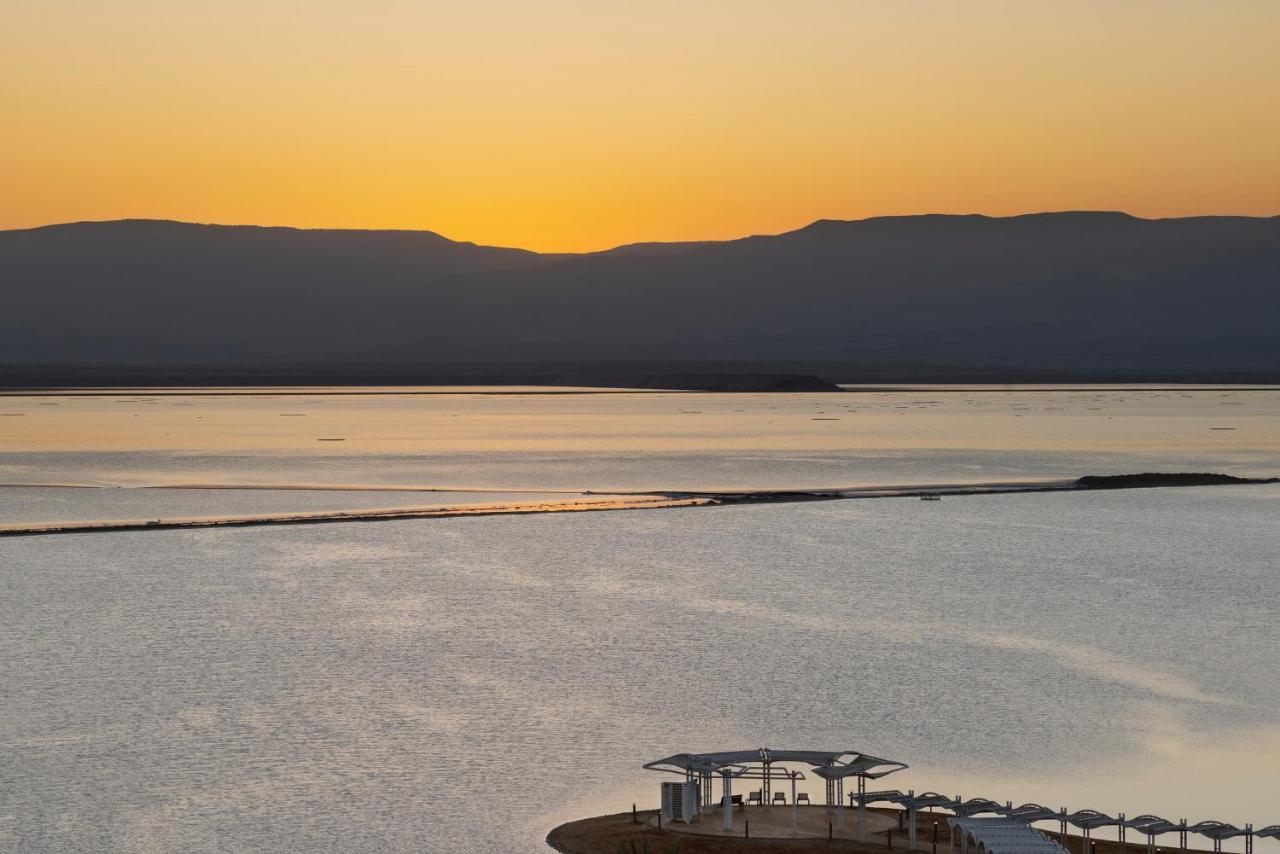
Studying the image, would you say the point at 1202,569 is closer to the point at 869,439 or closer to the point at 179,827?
the point at 179,827

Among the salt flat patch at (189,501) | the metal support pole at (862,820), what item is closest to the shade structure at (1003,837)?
the metal support pole at (862,820)

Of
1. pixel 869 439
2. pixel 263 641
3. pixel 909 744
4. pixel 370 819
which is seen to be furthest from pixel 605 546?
pixel 869 439

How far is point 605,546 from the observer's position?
61344 mm

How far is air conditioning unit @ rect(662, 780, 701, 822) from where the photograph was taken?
24.6 m

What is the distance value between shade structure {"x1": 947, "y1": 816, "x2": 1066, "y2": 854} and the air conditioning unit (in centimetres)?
357

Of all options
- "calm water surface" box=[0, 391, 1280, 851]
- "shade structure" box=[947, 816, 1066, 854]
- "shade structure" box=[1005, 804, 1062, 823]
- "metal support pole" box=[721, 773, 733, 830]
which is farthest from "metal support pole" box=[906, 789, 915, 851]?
"calm water surface" box=[0, 391, 1280, 851]

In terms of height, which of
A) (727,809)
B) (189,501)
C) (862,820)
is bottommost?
(862,820)

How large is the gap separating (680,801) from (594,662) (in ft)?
45.8

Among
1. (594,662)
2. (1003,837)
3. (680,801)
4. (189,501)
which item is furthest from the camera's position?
(189,501)

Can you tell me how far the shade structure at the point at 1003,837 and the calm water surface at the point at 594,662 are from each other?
390 centimetres

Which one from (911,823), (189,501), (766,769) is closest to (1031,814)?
(911,823)

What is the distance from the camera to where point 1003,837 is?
2266cm

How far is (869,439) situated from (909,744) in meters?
107

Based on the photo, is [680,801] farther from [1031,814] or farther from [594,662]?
[594,662]
